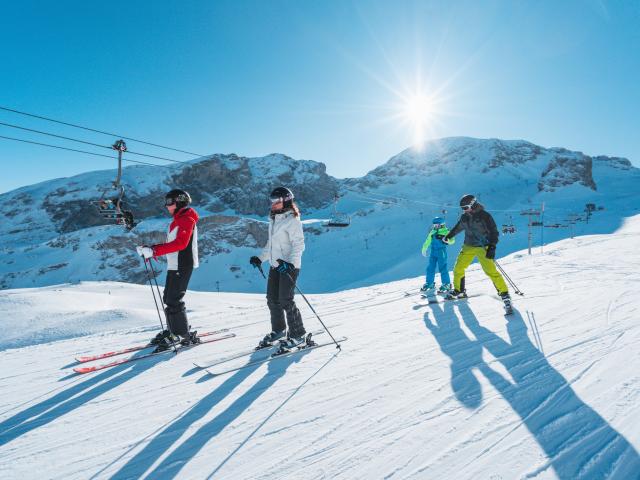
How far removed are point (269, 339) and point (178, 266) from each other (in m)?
1.57

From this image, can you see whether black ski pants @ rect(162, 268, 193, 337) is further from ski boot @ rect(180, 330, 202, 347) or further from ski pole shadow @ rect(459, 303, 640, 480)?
ski pole shadow @ rect(459, 303, 640, 480)

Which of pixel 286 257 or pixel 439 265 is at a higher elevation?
pixel 286 257

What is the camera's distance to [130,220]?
8.30 m

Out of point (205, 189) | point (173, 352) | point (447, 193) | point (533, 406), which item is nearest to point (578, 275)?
point (533, 406)

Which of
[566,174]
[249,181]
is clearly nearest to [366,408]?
[249,181]

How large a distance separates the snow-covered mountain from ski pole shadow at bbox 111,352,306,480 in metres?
23.6

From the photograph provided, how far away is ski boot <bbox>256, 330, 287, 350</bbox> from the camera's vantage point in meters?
4.24

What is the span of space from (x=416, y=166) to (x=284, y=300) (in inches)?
6891

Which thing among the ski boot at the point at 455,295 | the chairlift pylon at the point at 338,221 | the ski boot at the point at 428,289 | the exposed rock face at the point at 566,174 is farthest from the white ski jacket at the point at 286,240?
the exposed rock face at the point at 566,174

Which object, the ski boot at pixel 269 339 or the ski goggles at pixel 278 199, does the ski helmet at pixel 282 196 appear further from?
the ski boot at pixel 269 339

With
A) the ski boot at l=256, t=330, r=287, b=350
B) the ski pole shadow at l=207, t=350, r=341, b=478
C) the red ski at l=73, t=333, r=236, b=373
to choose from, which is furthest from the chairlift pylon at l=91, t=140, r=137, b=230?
the ski pole shadow at l=207, t=350, r=341, b=478

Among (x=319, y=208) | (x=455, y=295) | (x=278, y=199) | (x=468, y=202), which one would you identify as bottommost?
(x=455, y=295)

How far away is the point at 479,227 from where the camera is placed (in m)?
5.79

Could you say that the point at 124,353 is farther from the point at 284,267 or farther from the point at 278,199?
the point at 278,199
